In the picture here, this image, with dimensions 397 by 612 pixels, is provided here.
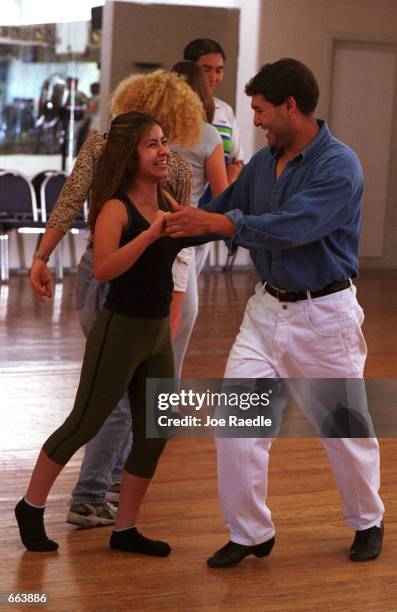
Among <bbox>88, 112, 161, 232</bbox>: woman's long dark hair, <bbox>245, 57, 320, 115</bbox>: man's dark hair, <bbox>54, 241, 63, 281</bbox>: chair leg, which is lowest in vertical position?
<bbox>54, 241, 63, 281</bbox>: chair leg

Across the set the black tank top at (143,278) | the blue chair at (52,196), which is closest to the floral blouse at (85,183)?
the black tank top at (143,278)

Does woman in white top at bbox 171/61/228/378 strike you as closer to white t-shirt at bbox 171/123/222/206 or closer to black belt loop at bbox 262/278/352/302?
white t-shirt at bbox 171/123/222/206

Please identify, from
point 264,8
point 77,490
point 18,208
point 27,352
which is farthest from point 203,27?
point 77,490

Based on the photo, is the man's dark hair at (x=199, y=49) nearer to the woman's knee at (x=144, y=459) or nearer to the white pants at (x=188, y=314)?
the white pants at (x=188, y=314)

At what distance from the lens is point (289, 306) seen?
11.1 ft

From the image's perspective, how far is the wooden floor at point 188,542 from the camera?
Answer: 3195 millimetres

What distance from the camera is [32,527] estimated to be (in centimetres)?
349

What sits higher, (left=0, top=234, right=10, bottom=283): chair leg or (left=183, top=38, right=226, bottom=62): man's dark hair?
(left=183, top=38, right=226, bottom=62): man's dark hair

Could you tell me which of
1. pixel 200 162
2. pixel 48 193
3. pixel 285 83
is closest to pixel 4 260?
pixel 48 193

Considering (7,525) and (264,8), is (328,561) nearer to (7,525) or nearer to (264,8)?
(7,525)

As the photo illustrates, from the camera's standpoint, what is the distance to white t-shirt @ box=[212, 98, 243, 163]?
17.1ft

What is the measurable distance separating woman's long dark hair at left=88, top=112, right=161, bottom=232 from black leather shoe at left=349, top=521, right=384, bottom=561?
4.18ft

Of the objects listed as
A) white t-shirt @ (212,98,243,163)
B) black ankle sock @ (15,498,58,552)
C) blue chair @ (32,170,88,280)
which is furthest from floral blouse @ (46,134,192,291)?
blue chair @ (32,170,88,280)

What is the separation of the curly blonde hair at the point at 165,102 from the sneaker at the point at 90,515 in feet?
4.32
